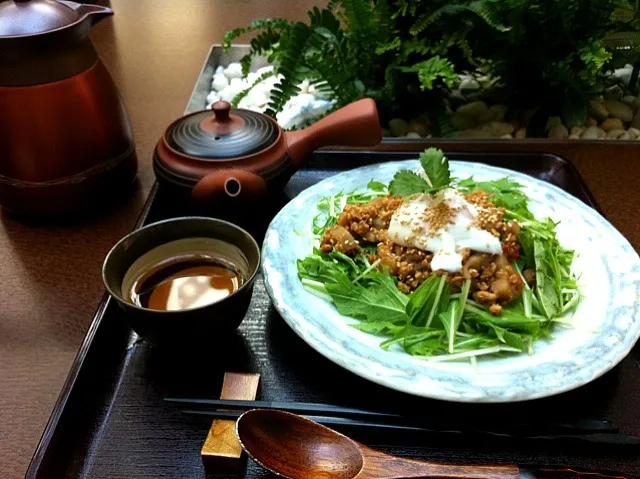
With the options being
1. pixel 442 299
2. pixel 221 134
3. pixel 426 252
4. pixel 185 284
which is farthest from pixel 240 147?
pixel 442 299

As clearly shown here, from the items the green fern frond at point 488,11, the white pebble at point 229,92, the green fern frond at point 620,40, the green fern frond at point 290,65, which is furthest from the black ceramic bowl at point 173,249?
the green fern frond at point 620,40

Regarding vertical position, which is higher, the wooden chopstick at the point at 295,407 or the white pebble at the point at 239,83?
the wooden chopstick at the point at 295,407

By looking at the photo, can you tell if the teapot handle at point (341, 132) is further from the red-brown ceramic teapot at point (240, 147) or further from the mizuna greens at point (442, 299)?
the mizuna greens at point (442, 299)

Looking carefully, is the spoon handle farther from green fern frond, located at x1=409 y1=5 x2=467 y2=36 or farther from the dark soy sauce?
green fern frond, located at x1=409 y1=5 x2=467 y2=36

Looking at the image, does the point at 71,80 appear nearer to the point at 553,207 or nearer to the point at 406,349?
the point at 406,349

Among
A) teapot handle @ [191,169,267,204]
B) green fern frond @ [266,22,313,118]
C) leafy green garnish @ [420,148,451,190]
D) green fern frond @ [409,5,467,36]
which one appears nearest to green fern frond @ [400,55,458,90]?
green fern frond @ [409,5,467,36]

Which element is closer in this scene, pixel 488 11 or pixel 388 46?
pixel 488 11

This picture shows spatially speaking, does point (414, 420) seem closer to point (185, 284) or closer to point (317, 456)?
point (317, 456)
